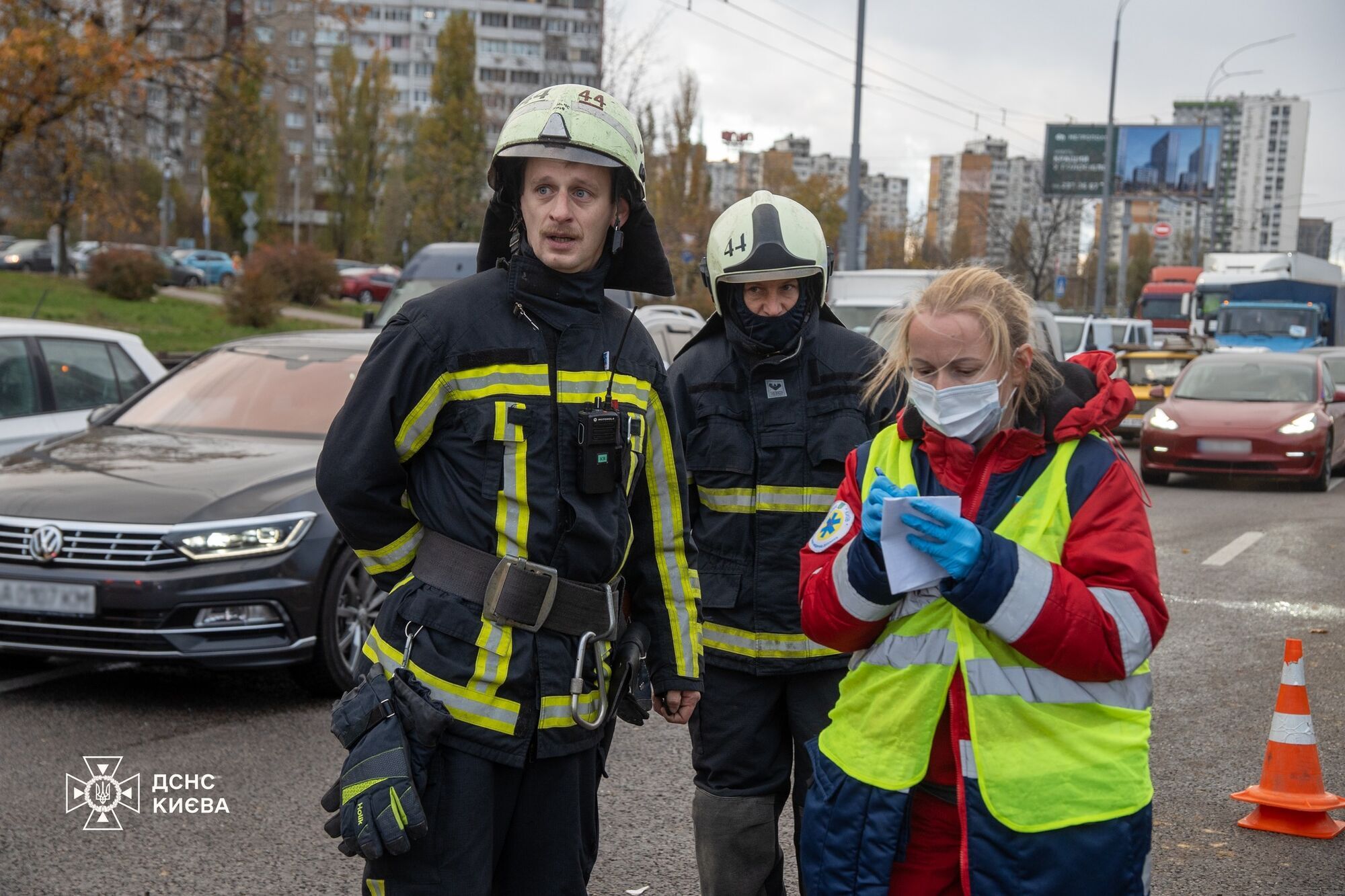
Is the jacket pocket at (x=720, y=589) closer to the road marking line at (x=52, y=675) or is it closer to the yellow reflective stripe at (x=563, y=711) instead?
the yellow reflective stripe at (x=563, y=711)

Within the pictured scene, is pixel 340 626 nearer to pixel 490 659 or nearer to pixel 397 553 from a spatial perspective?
pixel 397 553

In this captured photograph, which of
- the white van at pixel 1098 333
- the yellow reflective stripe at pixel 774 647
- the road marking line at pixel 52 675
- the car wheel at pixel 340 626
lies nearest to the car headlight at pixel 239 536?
the car wheel at pixel 340 626

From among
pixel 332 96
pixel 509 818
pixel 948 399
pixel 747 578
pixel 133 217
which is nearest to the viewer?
pixel 948 399

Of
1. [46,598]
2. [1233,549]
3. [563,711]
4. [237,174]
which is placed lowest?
[1233,549]

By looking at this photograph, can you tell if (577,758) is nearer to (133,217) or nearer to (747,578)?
(747,578)

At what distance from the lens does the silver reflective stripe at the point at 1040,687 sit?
2396 mm

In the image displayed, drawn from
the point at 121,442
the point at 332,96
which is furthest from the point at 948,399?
the point at 332,96

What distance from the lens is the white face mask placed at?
100 inches

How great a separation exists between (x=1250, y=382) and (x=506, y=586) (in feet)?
53.6

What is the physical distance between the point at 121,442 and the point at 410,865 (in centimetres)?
510

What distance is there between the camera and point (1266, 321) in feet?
106

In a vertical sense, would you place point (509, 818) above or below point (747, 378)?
below

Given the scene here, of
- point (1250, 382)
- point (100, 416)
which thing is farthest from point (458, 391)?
point (1250, 382)

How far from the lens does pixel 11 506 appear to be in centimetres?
619
